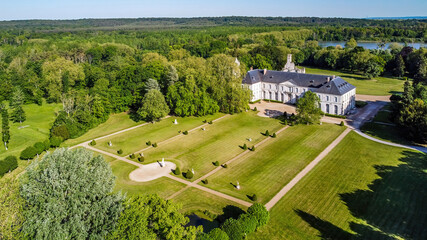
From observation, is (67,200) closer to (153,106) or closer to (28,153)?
(28,153)

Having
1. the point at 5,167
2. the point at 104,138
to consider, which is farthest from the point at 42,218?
the point at 104,138

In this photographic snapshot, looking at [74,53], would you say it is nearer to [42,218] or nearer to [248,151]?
[248,151]

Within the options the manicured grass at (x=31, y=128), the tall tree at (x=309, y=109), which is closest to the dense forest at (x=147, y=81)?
the manicured grass at (x=31, y=128)

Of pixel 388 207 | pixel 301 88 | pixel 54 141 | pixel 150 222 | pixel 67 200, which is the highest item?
pixel 301 88

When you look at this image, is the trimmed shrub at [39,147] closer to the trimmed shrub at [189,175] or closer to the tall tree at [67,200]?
the trimmed shrub at [189,175]

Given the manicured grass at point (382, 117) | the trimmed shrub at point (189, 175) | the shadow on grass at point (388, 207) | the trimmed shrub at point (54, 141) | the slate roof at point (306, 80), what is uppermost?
the slate roof at point (306, 80)

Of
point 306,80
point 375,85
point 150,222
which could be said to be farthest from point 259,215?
point 375,85
